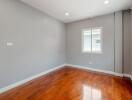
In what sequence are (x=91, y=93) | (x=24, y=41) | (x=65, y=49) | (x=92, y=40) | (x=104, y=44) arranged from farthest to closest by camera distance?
(x=65, y=49)
(x=92, y=40)
(x=104, y=44)
(x=24, y=41)
(x=91, y=93)

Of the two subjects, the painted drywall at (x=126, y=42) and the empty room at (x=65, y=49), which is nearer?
the empty room at (x=65, y=49)

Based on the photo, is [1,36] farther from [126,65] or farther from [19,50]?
[126,65]

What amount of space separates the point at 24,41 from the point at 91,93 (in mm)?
2642

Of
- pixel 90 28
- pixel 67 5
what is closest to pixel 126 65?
pixel 90 28

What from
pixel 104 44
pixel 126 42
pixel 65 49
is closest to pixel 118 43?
pixel 126 42

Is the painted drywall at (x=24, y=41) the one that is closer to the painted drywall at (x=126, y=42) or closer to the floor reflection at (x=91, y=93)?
the floor reflection at (x=91, y=93)

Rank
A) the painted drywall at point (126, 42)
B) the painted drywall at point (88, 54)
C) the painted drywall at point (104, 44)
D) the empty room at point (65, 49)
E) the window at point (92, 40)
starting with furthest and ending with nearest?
the window at point (92, 40) < the painted drywall at point (88, 54) < the painted drywall at point (104, 44) < the painted drywall at point (126, 42) < the empty room at point (65, 49)

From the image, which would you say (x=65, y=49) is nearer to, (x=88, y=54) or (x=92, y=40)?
(x=88, y=54)

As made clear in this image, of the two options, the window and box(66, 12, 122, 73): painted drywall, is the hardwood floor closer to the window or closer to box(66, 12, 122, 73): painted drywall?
box(66, 12, 122, 73): painted drywall

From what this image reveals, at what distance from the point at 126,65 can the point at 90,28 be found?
2223 mm

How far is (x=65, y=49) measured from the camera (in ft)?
16.3

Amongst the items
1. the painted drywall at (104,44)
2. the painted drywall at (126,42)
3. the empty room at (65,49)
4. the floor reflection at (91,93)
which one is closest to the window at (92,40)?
the empty room at (65,49)

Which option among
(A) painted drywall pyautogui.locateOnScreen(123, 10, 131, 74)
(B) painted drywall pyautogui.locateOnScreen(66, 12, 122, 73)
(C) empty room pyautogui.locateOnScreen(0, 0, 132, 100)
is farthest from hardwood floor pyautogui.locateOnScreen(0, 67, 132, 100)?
(B) painted drywall pyautogui.locateOnScreen(66, 12, 122, 73)

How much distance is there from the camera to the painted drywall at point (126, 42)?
3.20 metres
